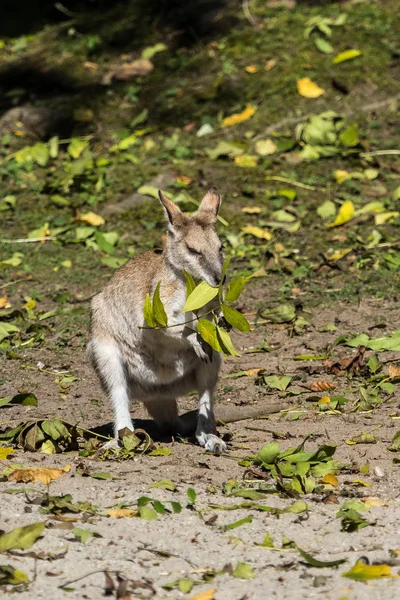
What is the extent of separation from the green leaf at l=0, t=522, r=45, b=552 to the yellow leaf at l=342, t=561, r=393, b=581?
0.98 metres

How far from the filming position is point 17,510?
3.65 meters

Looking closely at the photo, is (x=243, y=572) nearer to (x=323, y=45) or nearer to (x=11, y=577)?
(x=11, y=577)

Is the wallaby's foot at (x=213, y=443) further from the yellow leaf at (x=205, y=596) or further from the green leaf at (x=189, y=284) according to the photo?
the yellow leaf at (x=205, y=596)

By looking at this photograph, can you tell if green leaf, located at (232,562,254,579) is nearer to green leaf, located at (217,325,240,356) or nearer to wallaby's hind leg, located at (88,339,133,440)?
green leaf, located at (217,325,240,356)

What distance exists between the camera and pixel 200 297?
185 inches

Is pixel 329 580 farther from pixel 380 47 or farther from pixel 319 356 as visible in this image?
pixel 380 47

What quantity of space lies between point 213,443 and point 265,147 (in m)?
4.80

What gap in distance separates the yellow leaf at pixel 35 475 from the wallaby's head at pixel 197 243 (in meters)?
1.27

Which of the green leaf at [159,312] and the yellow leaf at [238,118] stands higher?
the green leaf at [159,312]

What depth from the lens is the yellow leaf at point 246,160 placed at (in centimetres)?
898

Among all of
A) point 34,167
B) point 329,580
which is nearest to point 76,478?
point 329,580

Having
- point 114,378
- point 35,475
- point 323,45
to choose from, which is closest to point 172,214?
point 114,378

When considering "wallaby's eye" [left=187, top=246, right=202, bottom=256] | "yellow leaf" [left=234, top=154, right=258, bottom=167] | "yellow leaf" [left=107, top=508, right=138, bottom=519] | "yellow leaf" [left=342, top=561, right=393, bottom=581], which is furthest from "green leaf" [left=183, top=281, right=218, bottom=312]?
"yellow leaf" [left=234, top=154, right=258, bottom=167]

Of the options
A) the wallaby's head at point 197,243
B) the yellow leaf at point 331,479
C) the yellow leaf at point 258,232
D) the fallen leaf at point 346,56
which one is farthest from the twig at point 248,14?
the yellow leaf at point 331,479
